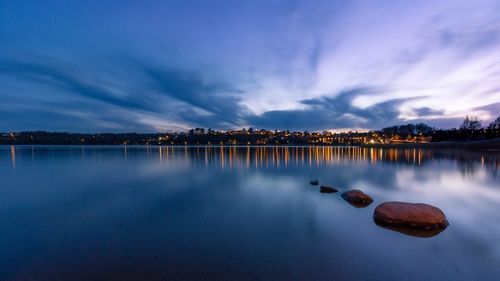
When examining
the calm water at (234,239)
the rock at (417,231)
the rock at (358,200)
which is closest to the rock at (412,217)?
the rock at (417,231)

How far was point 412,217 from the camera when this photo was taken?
9922mm

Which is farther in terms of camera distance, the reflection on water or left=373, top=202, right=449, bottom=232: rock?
the reflection on water

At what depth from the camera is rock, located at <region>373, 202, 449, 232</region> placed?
9.83m

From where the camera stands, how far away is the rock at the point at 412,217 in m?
9.83

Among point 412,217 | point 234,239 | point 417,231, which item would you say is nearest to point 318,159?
point 412,217

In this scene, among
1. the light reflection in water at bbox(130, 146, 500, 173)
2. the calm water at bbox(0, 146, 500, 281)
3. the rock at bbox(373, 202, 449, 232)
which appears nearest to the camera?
the calm water at bbox(0, 146, 500, 281)

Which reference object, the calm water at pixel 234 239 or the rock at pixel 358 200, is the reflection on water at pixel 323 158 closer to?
the calm water at pixel 234 239

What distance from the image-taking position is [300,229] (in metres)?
10.1

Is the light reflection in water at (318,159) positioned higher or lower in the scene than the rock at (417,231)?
lower

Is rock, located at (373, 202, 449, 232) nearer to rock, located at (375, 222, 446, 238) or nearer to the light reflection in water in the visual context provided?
rock, located at (375, 222, 446, 238)

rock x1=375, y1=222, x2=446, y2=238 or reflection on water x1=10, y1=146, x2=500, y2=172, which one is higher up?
rock x1=375, y1=222, x2=446, y2=238

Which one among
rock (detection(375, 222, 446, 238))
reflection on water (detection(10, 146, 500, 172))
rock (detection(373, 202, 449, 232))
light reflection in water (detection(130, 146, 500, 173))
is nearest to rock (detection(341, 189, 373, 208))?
rock (detection(373, 202, 449, 232))

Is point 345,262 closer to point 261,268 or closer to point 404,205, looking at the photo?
point 261,268

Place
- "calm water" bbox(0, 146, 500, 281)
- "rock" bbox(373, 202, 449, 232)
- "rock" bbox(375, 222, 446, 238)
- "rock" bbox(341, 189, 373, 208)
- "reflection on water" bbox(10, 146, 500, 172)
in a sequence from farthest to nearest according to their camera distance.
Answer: "reflection on water" bbox(10, 146, 500, 172) → "rock" bbox(341, 189, 373, 208) → "rock" bbox(373, 202, 449, 232) → "rock" bbox(375, 222, 446, 238) → "calm water" bbox(0, 146, 500, 281)
